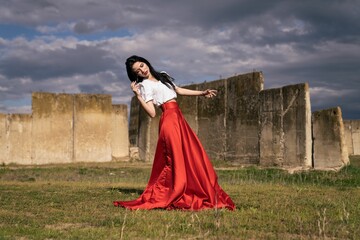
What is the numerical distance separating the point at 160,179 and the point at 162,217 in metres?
1.14

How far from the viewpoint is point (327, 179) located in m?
10.1

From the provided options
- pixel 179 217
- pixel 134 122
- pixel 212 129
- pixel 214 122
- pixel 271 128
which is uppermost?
pixel 134 122

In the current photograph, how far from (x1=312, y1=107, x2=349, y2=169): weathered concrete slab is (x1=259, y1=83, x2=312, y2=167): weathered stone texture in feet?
0.61

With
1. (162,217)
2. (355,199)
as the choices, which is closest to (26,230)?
(162,217)

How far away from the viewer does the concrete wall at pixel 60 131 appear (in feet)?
58.4

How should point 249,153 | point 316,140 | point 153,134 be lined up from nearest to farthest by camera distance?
point 316,140 → point 249,153 → point 153,134

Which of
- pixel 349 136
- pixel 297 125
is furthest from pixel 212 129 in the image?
pixel 349 136

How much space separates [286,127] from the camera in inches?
518

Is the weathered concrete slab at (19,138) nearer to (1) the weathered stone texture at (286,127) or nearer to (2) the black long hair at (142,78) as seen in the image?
(1) the weathered stone texture at (286,127)

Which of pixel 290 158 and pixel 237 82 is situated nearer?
pixel 290 158

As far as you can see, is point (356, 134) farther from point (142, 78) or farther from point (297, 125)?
point (142, 78)

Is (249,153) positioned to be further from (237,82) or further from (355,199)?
(355,199)

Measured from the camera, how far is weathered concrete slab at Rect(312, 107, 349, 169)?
1216 cm

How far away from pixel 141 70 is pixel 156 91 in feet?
1.05
